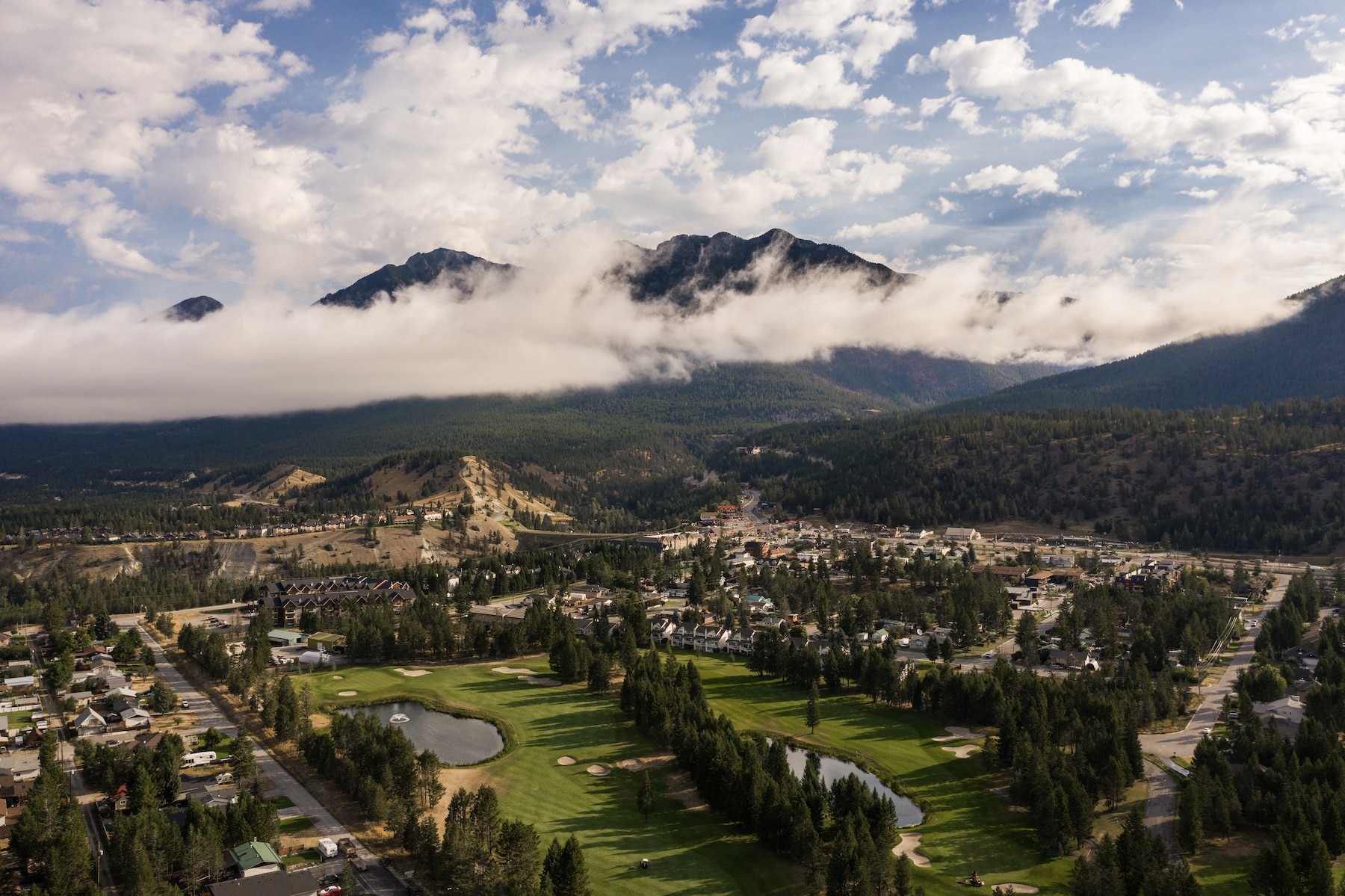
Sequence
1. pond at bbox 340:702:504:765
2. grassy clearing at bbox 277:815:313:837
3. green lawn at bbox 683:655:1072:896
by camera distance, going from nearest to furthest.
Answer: green lawn at bbox 683:655:1072:896 → grassy clearing at bbox 277:815:313:837 → pond at bbox 340:702:504:765

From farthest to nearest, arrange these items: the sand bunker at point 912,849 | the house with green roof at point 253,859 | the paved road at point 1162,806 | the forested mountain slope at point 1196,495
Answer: the forested mountain slope at point 1196,495, the paved road at point 1162,806, the sand bunker at point 912,849, the house with green roof at point 253,859

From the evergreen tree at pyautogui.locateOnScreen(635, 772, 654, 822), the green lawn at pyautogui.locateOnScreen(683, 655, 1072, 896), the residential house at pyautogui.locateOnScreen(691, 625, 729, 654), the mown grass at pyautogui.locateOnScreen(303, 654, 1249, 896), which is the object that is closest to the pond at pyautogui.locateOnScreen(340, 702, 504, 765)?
the mown grass at pyautogui.locateOnScreen(303, 654, 1249, 896)

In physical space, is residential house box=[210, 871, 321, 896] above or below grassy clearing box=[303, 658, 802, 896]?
above

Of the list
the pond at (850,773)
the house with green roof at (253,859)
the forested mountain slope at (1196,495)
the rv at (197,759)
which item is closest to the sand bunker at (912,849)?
the pond at (850,773)

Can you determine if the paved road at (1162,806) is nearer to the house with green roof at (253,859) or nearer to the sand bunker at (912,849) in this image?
the sand bunker at (912,849)

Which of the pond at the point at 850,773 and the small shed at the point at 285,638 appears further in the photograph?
the small shed at the point at 285,638

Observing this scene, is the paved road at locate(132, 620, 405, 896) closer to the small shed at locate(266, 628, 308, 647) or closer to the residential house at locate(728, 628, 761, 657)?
the small shed at locate(266, 628, 308, 647)

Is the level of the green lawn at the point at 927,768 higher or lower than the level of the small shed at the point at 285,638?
lower

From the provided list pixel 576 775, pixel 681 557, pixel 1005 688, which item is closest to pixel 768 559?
pixel 681 557
